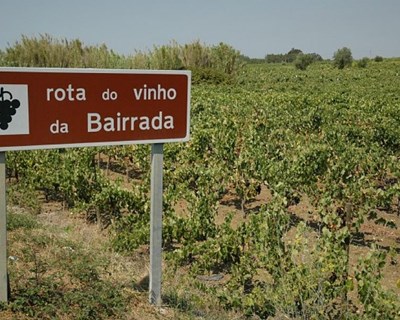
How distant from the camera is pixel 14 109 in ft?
9.04

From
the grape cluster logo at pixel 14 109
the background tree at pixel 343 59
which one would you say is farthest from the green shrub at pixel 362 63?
the grape cluster logo at pixel 14 109

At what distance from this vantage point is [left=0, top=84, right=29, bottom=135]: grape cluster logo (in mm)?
2715

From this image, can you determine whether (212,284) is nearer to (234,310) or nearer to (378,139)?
(234,310)

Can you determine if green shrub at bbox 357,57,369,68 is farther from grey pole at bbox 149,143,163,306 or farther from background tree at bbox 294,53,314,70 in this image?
grey pole at bbox 149,143,163,306

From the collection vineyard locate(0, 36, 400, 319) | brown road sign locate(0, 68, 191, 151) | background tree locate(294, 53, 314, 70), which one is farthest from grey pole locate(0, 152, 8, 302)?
background tree locate(294, 53, 314, 70)

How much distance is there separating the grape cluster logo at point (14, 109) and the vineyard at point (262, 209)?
132 cm

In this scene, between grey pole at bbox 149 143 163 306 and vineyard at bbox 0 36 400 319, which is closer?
grey pole at bbox 149 143 163 306

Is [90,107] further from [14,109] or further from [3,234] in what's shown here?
[3,234]

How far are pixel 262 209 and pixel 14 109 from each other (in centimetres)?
303

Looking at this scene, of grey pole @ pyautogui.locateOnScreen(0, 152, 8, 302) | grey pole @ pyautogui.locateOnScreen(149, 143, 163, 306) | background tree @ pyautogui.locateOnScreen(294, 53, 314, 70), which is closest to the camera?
grey pole @ pyautogui.locateOnScreen(0, 152, 8, 302)

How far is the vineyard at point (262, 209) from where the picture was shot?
3799 mm

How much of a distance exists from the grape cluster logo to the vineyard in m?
1.32

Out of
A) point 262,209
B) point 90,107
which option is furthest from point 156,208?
point 262,209

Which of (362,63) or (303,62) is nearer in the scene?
(362,63)
